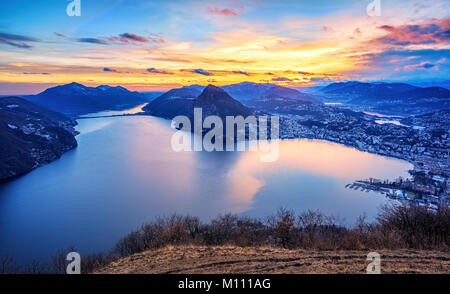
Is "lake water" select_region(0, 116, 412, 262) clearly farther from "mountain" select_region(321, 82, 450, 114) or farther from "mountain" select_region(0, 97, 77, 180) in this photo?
"mountain" select_region(321, 82, 450, 114)

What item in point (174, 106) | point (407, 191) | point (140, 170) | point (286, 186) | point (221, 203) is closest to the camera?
point (221, 203)

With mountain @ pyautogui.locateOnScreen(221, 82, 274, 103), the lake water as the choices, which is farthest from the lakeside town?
mountain @ pyautogui.locateOnScreen(221, 82, 274, 103)

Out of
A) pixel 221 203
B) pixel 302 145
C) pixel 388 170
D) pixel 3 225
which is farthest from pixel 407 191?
pixel 3 225

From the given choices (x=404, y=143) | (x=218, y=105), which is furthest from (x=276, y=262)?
(x=218, y=105)

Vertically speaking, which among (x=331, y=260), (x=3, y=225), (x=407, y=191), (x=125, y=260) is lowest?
(x=3, y=225)
